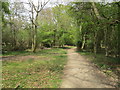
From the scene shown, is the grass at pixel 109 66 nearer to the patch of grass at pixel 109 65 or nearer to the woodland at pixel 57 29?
the patch of grass at pixel 109 65

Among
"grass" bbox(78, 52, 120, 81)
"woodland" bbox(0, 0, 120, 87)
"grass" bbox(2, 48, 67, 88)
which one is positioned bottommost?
"grass" bbox(78, 52, 120, 81)

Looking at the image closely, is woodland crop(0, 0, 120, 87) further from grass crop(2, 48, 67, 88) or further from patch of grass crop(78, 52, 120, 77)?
grass crop(2, 48, 67, 88)

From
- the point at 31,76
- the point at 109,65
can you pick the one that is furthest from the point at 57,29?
the point at 31,76

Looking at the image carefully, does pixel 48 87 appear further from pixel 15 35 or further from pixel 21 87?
pixel 15 35

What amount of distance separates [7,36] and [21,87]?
16757mm

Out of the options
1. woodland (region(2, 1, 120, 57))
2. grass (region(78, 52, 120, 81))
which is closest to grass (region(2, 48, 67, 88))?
grass (region(78, 52, 120, 81))

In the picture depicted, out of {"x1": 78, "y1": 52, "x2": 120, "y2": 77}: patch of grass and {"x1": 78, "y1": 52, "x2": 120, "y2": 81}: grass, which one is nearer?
{"x1": 78, "y1": 52, "x2": 120, "y2": 81}: grass

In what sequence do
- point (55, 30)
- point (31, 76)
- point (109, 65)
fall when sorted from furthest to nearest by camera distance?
1. point (55, 30)
2. point (109, 65)
3. point (31, 76)

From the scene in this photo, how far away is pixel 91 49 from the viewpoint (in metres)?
19.8

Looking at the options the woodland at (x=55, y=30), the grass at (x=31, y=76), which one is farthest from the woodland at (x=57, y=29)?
the grass at (x=31, y=76)

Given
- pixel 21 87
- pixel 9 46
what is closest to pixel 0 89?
pixel 21 87

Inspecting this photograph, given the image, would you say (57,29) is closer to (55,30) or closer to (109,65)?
(55,30)

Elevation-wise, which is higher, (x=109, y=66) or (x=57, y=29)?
(x=57, y=29)

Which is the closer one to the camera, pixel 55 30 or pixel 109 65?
pixel 109 65
